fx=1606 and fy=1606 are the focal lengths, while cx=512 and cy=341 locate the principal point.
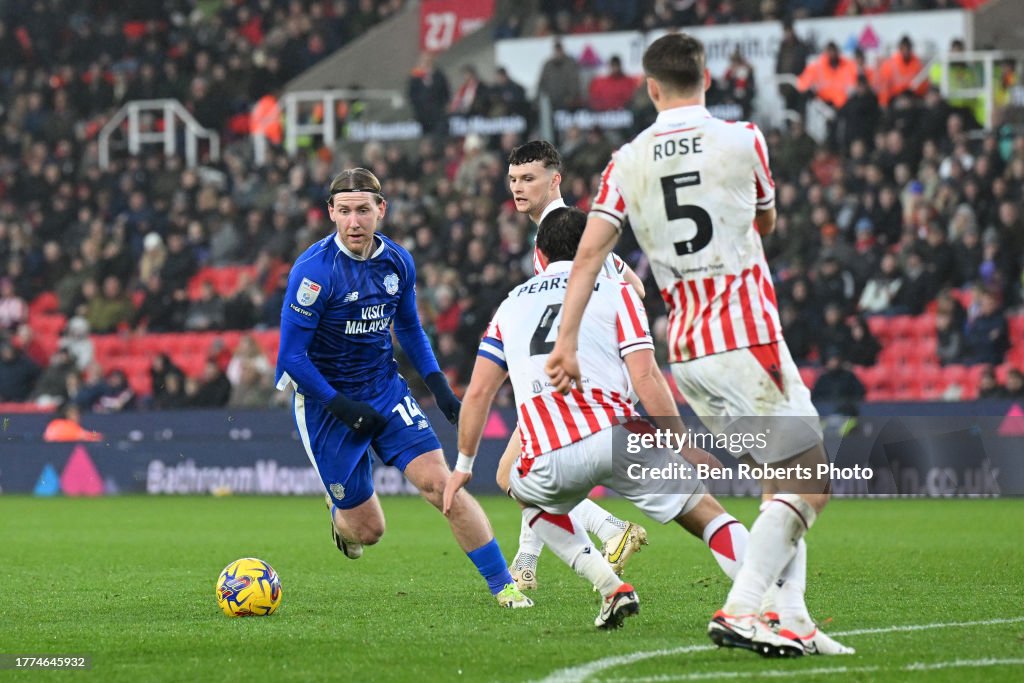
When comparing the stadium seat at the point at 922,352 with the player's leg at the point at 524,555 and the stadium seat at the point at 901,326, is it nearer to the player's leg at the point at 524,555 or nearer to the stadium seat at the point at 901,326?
the stadium seat at the point at 901,326

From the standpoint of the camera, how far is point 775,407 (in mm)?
6055

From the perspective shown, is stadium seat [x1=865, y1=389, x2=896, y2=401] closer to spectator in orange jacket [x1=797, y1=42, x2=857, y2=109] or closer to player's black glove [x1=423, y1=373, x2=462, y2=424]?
spectator in orange jacket [x1=797, y1=42, x2=857, y2=109]

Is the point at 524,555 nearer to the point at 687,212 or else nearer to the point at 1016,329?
the point at 687,212

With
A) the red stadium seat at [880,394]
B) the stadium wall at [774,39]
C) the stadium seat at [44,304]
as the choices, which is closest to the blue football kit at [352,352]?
the red stadium seat at [880,394]

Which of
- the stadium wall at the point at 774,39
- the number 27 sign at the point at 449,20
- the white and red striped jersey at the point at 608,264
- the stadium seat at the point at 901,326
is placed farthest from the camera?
the number 27 sign at the point at 449,20

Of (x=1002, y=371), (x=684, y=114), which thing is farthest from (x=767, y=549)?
(x=1002, y=371)

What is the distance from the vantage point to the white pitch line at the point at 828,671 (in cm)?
566

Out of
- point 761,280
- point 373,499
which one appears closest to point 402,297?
point 373,499

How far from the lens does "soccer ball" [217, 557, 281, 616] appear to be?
26.7ft

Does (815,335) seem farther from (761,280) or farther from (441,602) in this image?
(761,280)

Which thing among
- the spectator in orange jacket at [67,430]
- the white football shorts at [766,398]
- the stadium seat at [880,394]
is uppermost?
the white football shorts at [766,398]

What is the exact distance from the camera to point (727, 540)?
21.7 ft

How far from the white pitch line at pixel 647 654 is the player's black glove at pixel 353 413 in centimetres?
250

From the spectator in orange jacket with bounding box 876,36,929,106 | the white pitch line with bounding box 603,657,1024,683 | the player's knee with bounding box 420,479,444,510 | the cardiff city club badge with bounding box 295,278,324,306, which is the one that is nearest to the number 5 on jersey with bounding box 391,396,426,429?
the player's knee with bounding box 420,479,444,510
